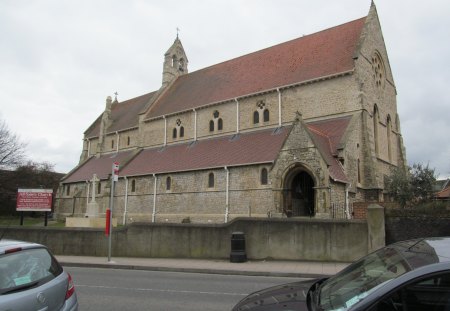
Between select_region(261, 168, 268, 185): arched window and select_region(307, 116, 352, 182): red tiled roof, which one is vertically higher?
select_region(307, 116, 352, 182): red tiled roof

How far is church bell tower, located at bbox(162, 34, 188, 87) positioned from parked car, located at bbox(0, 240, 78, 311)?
40291 mm

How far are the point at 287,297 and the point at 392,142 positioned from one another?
31.4 metres

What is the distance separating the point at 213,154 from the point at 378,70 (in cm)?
1522

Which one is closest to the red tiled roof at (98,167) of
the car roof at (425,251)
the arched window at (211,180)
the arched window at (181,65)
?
the arched window at (211,180)

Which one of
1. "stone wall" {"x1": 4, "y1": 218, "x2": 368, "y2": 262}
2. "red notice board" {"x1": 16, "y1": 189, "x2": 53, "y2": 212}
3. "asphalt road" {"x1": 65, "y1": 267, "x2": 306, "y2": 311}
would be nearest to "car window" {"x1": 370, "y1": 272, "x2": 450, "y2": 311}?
"asphalt road" {"x1": 65, "y1": 267, "x2": 306, "y2": 311}

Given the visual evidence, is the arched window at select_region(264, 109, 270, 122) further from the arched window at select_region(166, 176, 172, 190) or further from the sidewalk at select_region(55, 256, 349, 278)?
the sidewalk at select_region(55, 256, 349, 278)

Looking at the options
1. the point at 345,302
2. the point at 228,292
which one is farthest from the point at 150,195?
the point at 345,302

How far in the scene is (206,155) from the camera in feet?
100

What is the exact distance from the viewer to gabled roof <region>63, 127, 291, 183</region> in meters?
27.0

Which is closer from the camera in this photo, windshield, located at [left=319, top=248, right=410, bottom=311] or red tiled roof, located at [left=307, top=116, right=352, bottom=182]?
windshield, located at [left=319, top=248, right=410, bottom=311]

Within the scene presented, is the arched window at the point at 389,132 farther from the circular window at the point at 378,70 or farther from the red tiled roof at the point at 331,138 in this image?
the red tiled roof at the point at 331,138

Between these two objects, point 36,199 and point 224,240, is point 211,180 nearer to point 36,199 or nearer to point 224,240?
point 36,199

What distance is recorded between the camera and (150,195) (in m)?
32.3

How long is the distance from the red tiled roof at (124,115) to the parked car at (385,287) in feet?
129
